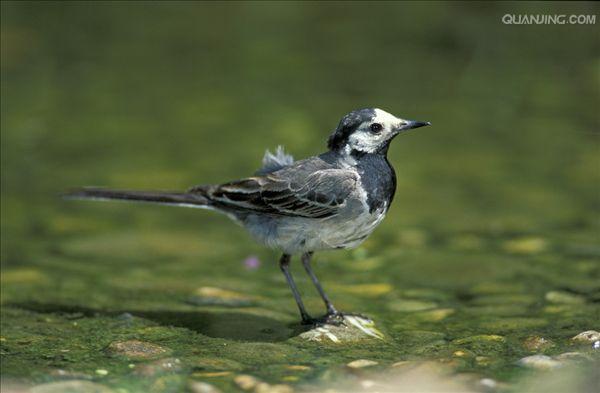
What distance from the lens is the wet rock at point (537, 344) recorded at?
485 centimetres

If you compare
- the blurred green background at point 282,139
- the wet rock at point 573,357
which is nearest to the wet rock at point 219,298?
the blurred green background at point 282,139

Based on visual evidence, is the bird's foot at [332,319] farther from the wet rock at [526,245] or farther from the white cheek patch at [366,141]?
the wet rock at [526,245]

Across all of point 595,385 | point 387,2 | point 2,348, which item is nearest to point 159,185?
point 2,348

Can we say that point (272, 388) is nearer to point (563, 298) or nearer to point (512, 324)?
point (512, 324)

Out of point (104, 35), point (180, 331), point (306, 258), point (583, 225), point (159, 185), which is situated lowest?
point (180, 331)

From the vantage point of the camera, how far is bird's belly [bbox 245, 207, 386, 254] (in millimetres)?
5277

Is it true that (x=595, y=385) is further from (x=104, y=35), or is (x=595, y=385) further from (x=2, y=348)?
(x=104, y=35)

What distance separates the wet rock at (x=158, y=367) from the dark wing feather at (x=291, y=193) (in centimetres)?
115

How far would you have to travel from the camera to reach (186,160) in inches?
347

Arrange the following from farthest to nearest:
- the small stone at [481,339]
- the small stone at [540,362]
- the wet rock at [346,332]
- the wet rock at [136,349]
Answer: the wet rock at [346,332] < the small stone at [481,339] < the wet rock at [136,349] < the small stone at [540,362]

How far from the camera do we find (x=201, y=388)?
4.34 metres

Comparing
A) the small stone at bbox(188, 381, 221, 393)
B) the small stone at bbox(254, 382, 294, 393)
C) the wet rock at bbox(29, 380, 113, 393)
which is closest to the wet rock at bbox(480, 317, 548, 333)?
the small stone at bbox(254, 382, 294, 393)

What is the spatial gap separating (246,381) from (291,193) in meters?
1.34

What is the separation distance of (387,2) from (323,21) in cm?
91
